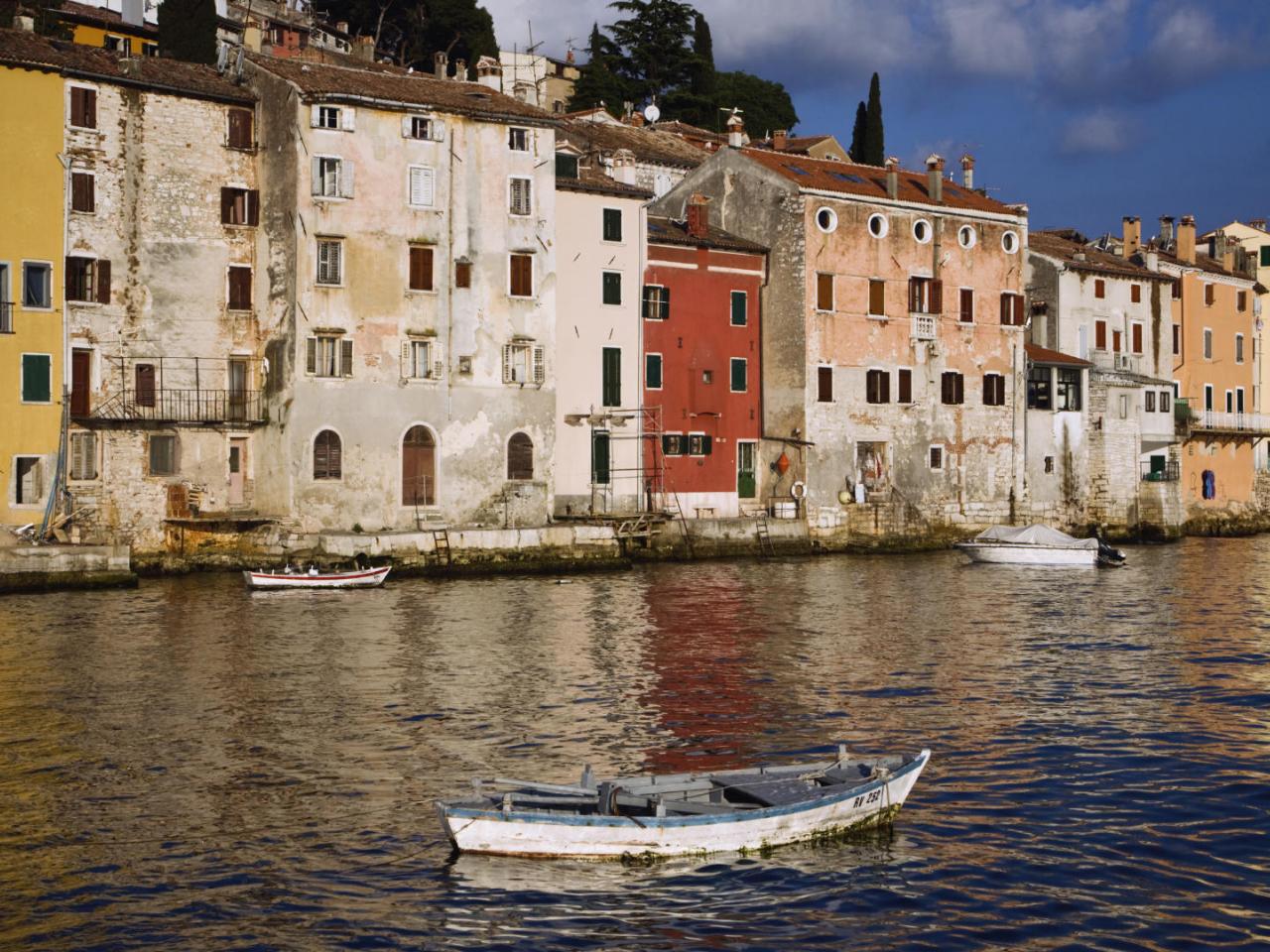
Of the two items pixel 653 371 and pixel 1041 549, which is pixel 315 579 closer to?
pixel 653 371

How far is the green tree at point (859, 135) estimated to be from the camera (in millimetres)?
82312

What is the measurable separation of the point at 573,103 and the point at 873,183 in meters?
29.1

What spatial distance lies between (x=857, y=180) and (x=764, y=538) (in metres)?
15.9

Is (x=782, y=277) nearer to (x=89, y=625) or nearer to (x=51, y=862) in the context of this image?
(x=89, y=625)

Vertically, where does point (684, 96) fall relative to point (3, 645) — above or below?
above

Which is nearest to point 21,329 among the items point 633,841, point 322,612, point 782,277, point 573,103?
point 322,612

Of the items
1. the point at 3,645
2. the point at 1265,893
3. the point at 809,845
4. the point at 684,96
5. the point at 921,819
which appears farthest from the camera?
the point at 684,96

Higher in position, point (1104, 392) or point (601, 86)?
point (601, 86)

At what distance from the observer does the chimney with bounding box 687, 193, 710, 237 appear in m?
56.4

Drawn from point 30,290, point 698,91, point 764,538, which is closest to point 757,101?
point 698,91

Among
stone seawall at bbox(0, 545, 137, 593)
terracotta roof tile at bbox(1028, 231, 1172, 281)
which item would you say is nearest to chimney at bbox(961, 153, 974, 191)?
terracotta roof tile at bbox(1028, 231, 1172, 281)

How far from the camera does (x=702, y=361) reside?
55656 millimetres

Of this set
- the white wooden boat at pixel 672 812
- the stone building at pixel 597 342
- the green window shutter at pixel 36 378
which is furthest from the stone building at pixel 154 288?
the white wooden boat at pixel 672 812

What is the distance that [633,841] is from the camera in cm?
1509
